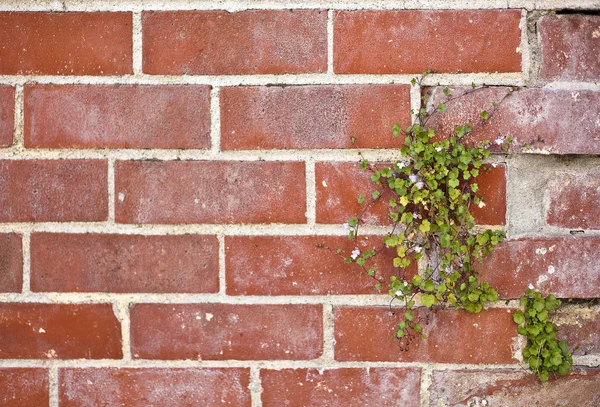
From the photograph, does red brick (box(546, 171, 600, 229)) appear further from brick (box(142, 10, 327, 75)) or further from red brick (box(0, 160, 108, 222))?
red brick (box(0, 160, 108, 222))

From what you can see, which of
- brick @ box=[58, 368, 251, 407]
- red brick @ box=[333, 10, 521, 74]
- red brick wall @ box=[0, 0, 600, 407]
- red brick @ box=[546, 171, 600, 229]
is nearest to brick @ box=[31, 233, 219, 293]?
red brick wall @ box=[0, 0, 600, 407]

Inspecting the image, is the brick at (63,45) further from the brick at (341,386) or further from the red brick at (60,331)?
the brick at (341,386)

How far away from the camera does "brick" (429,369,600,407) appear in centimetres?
85

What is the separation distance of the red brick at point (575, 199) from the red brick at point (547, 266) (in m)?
0.03

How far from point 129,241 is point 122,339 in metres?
0.16

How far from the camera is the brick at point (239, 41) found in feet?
2.66

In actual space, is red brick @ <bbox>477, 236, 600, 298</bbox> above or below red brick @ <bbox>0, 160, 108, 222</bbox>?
below

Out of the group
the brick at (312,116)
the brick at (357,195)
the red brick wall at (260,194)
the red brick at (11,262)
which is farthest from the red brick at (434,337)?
the red brick at (11,262)

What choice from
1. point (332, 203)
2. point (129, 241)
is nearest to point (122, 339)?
point (129, 241)

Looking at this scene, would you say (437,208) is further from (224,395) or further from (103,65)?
(103,65)

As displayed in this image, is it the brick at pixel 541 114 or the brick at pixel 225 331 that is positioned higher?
the brick at pixel 541 114

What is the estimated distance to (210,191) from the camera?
0.82m

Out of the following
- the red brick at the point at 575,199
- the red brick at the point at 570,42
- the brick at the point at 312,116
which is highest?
the red brick at the point at 570,42

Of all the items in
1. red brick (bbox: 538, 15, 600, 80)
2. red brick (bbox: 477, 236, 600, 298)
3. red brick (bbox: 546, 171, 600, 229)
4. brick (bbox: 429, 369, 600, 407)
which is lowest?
brick (bbox: 429, 369, 600, 407)
